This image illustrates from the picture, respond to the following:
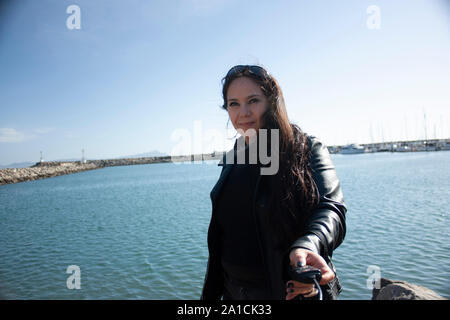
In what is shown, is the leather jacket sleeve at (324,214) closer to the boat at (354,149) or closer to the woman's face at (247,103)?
the woman's face at (247,103)

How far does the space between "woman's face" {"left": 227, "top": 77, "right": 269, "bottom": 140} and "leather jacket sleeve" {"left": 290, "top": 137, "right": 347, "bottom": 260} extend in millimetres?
360

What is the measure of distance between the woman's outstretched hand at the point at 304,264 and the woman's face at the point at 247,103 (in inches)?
34.4

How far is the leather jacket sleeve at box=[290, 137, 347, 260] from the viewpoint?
3.97ft

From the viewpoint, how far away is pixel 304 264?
1062 millimetres

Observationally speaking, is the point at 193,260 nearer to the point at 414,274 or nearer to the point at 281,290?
the point at 414,274

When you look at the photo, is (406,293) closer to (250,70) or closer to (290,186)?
(290,186)

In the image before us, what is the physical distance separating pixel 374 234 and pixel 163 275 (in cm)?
743

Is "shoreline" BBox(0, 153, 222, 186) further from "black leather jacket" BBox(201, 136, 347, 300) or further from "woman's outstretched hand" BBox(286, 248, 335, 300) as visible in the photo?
"woman's outstretched hand" BBox(286, 248, 335, 300)

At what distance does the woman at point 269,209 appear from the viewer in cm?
130

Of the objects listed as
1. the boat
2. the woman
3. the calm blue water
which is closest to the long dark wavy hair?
the woman

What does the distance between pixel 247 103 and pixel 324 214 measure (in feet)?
2.67

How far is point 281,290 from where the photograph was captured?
4.91 feet

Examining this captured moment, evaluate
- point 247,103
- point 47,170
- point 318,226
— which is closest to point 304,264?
point 318,226

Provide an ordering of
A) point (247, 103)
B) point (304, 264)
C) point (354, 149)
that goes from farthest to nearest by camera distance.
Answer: point (354, 149)
point (247, 103)
point (304, 264)
